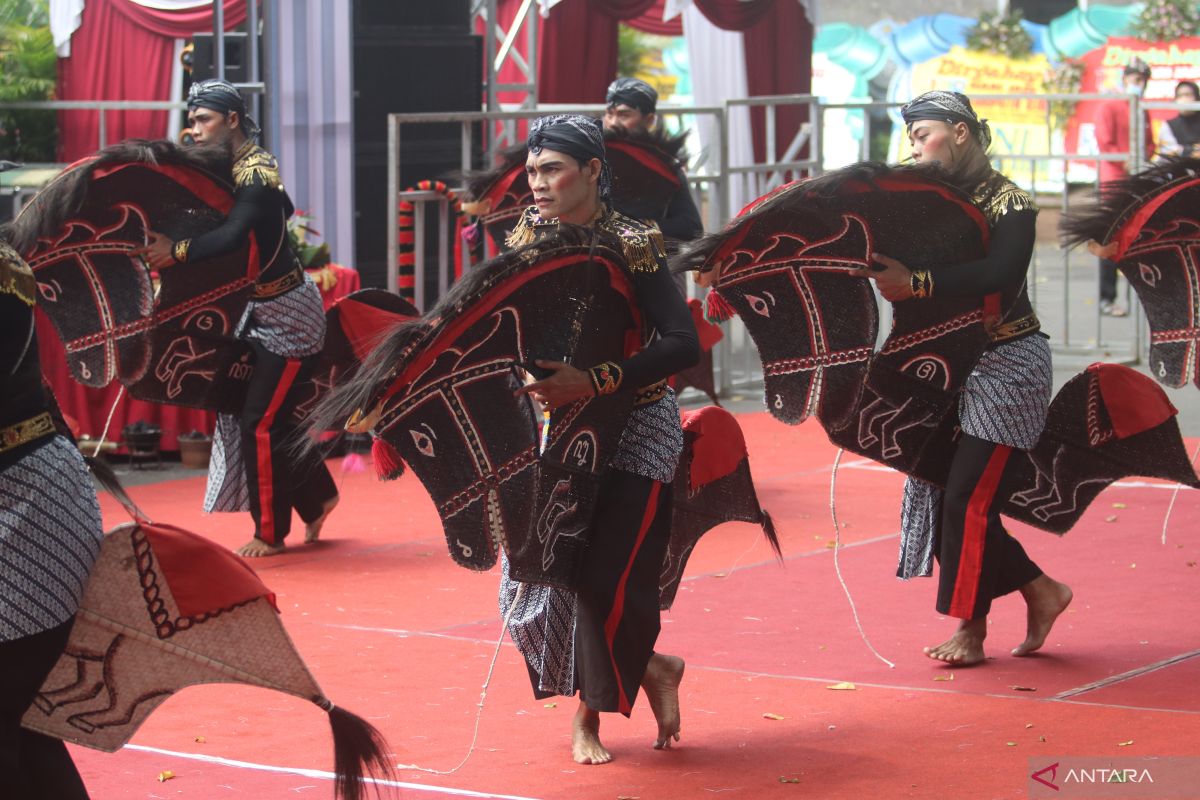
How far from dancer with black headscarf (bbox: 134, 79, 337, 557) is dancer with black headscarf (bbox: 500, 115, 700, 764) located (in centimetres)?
262

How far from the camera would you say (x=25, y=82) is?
611 inches

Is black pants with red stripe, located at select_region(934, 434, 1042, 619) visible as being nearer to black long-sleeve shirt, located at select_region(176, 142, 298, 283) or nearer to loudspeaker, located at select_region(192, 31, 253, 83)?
black long-sleeve shirt, located at select_region(176, 142, 298, 283)

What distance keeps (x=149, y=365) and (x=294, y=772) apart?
3.23m

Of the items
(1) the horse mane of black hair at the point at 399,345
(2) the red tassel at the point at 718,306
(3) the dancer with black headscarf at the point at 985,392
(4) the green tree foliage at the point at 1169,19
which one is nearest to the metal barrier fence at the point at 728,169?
(2) the red tassel at the point at 718,306

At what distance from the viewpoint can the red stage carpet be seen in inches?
178

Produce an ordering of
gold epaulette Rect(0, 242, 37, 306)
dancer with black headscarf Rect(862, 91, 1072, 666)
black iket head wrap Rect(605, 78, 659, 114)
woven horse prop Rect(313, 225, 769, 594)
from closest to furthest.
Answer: gold epaulette Rect(0, 242, 37, 306) < woven horse prop Rect(313, 225, 769, 594) < dancer with black headscarf Rect(862, 91, 1072, 666) < black iket head wrap Rect(605, 78, 659, 114)

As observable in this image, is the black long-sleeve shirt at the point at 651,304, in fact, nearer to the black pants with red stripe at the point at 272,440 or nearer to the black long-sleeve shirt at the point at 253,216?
the black long-sleeve shirt at the point at 253,216

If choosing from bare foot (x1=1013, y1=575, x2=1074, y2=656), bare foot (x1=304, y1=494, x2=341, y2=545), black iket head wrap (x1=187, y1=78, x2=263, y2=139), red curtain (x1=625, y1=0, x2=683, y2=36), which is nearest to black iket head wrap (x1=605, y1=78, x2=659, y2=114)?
black iket head wrap (x1=187, y1=78, x2=263, y2=139)

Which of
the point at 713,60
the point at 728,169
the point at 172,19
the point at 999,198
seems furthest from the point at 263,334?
the point at 713,60

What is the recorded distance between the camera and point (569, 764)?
4.62 m

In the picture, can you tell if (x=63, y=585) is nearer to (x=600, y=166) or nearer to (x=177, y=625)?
(x=177, y=625)

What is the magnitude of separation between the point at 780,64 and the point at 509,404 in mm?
12025

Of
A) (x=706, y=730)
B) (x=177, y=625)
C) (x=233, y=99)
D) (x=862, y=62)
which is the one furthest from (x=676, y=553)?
(x=862, y=62)

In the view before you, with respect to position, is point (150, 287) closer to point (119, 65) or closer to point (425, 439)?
point (425, 439)
